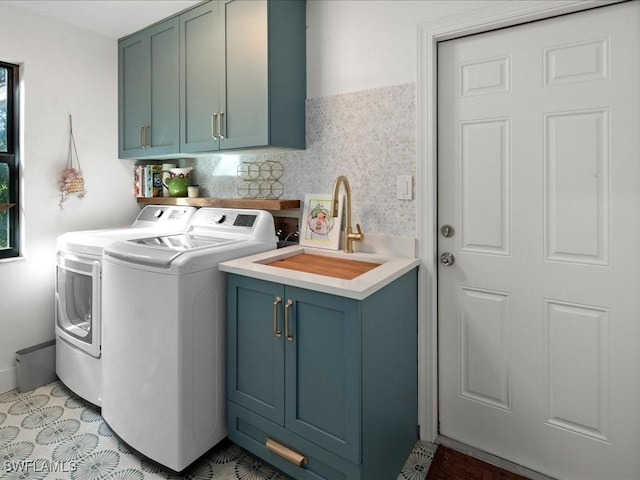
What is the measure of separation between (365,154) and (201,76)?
1.09 metres

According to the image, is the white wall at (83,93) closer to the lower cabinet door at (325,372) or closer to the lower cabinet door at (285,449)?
the lower cabinet door at (325,372)

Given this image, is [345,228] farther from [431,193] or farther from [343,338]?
[343,338]

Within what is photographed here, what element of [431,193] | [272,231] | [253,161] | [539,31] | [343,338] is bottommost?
[343,338]

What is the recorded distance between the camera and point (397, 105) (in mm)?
1940

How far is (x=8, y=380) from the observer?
2395 millimetres

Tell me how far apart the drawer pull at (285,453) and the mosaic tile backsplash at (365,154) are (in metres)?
1.09

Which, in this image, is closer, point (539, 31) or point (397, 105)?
point (539, 31)

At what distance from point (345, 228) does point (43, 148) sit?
200 centimetres

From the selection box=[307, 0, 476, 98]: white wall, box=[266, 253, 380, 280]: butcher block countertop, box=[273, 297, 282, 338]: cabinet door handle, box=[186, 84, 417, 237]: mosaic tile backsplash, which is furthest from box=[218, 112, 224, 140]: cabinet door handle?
box=[273, 297, 282, 338]: cabinet door handle

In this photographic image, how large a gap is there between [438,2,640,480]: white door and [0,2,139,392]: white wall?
2.33 meters

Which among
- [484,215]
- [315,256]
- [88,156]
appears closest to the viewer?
[484,215]

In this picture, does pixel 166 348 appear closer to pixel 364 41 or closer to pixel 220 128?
pixel 220 128

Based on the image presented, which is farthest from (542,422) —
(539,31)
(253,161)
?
(253,161)

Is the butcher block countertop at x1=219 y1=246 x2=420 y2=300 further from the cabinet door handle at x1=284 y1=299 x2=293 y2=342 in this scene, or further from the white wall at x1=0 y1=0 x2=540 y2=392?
the white wall at x1=0 y1=0 x2=540 y2=392
